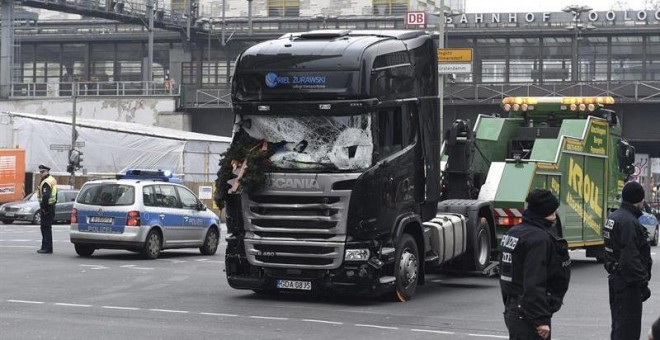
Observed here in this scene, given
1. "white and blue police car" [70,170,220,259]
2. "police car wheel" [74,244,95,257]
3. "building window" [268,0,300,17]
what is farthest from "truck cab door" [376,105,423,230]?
"building window" [268,0,300,17]

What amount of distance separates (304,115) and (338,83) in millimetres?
642

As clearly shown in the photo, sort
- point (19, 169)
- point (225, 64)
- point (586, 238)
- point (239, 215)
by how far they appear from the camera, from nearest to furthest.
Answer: point (239, 215) → point (586, 238) → point (19, 169) → point (225, 64)

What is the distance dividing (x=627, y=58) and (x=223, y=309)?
221 ft

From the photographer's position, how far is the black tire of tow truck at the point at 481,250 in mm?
19359

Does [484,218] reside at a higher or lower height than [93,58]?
lower

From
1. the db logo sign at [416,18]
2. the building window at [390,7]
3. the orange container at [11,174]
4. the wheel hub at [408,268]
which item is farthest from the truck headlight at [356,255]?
the building window at [390,7]

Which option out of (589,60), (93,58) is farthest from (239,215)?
(93,58)

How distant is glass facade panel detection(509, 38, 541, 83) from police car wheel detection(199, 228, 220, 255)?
182 ft

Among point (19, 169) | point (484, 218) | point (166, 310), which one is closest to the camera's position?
point (166, 310)

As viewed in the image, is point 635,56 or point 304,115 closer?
point 304,115

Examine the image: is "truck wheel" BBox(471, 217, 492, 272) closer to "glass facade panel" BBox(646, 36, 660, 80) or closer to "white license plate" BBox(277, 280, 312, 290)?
"white license plate" BBox(277, 280, 312, 290)

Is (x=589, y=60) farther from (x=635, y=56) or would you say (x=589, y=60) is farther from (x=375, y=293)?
(x=375, y=293)

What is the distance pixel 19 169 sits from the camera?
50.6m

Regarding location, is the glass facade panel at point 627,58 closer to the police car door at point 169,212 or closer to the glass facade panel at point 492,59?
the glass facade panel at point 492,59
